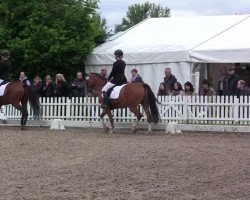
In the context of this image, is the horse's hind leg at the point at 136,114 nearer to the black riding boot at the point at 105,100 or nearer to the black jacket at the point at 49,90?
the black riding boot at the point at 105,100

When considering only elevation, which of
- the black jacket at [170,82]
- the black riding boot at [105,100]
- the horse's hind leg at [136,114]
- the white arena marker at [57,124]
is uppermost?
the black jacket at [170,82]

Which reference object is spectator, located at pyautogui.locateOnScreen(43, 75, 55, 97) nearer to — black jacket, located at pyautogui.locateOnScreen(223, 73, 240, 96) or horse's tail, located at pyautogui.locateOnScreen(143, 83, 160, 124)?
horse's tail, located at pyautogui.locateOnScreen(143, 83, 160, 124)

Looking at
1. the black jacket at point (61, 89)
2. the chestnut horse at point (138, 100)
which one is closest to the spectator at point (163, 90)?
the chestnut horse at point (138, 100)

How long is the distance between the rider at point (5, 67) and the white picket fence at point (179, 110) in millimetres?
2351

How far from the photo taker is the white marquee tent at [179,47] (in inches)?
902

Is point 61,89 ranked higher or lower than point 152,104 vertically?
higher

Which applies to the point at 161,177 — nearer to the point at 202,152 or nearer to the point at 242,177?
the point at 242,177

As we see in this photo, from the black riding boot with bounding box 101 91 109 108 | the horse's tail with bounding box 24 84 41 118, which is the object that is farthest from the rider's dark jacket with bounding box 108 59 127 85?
the horse's tail with bounding box 24 84 41 118

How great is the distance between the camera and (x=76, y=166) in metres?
12.0

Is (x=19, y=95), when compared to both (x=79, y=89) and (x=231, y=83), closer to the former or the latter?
(x=79, y=89)

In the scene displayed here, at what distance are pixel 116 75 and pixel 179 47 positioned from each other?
530 centimetres

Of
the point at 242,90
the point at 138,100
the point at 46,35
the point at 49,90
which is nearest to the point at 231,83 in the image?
the point at 242,90

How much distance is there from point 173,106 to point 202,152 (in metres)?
6.94

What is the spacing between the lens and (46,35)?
25.9m
